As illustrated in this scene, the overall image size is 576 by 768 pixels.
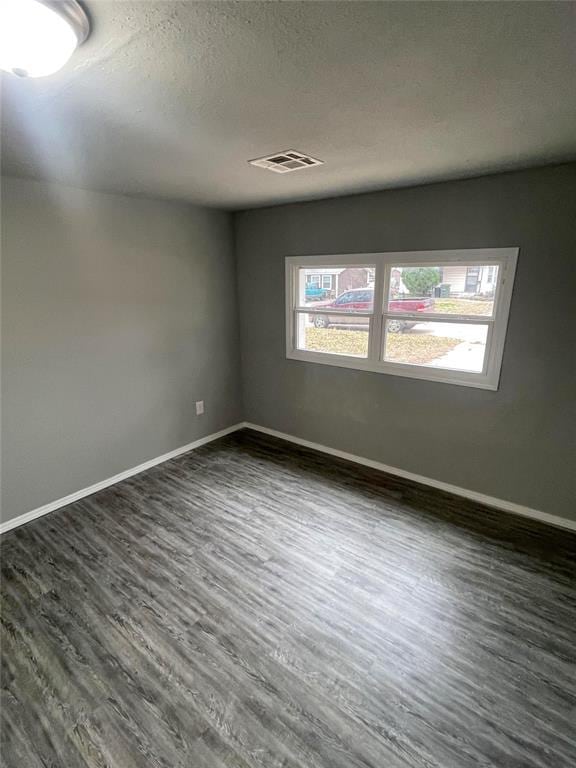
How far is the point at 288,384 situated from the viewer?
12.5 ft

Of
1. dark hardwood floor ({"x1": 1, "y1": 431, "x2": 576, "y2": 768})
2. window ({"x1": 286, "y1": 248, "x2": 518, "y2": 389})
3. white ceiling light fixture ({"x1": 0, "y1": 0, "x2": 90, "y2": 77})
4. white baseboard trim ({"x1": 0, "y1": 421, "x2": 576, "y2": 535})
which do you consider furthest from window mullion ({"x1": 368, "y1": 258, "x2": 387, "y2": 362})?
white ceiling light fixture ({"x1": 0, "y1": 0, "x2": 90, "y2": 77})

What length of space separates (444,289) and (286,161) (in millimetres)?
1485

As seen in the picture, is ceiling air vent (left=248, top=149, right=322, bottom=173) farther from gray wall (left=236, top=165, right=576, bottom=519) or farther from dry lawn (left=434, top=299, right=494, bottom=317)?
dry lawn (left=434, top=299, right=494, bottom=317)

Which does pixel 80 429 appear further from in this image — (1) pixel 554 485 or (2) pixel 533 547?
(1) pixel 554 485

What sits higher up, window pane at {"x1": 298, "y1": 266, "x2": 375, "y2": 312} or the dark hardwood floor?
window pane at {"x1": 298, "y1": 266, "x2": 375, "y2": 312}

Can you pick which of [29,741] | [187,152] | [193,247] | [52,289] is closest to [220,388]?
[193,247]

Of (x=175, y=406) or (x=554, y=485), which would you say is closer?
(x=554, y=485)

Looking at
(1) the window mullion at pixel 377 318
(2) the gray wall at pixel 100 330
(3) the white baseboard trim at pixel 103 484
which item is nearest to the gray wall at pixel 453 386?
(1) the window mullion at pixel 377 318

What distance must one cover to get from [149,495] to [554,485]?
303 cm

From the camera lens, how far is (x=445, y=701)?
1538 mm

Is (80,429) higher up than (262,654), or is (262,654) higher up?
(80,429)

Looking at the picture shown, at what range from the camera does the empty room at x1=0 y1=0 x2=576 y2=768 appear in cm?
116

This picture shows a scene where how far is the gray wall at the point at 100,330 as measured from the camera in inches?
96.9

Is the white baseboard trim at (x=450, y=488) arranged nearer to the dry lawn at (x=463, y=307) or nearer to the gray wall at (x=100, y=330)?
the gray wall at (x=100, y=330)
